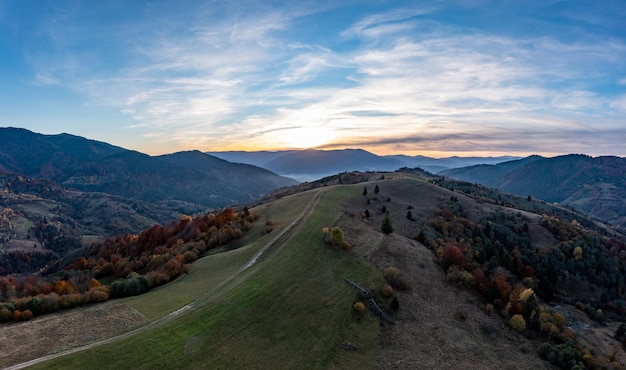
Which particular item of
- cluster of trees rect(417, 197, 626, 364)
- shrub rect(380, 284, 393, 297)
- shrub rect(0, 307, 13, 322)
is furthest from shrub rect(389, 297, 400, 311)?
shrub rect(0, 307, 13, 322)

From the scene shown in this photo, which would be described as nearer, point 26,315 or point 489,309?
point 26,315

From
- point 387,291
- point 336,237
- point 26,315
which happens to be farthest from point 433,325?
point 26,315

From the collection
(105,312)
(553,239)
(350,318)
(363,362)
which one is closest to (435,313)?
(350,318)

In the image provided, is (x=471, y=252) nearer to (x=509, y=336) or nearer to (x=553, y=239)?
(x=509, y=336)

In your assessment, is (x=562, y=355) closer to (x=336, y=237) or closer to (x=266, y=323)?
(x=336, y=237)

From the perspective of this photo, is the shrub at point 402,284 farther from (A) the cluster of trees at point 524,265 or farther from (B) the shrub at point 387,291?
(A) the cluster of trees at point 524,265

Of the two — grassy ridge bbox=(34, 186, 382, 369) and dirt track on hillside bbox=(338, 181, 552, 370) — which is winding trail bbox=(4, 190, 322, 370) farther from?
dirt track on hillside bbox=(338, 181, 552, 370)

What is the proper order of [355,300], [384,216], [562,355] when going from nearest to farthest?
1. [562,355]
2. [355,300]
3. [384,216]
